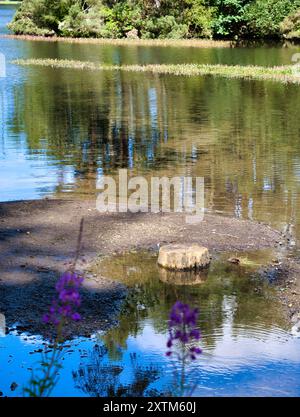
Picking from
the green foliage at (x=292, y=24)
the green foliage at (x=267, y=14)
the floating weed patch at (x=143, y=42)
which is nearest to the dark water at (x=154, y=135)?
the floating weed patch at (x=143, y=42)

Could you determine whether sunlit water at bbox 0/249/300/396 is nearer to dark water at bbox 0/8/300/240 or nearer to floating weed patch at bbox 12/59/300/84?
dark water at bbox 0/8/300/240

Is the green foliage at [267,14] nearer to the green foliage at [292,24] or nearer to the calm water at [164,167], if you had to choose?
the green foliage at [292,24]

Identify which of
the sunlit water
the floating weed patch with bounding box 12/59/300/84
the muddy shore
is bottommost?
the sunlit water

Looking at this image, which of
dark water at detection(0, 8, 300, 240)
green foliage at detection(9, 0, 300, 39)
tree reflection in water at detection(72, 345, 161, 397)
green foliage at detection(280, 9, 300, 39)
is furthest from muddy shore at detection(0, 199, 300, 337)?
green foliage at detection(9, 0, 300, 39)

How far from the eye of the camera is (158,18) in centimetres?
7119

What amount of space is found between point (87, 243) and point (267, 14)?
57.8 meters

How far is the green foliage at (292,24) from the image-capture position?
67.2 metres

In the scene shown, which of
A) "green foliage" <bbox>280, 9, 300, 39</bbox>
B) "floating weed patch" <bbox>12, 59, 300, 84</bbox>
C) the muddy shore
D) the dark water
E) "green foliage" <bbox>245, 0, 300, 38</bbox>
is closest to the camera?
the muddy shore

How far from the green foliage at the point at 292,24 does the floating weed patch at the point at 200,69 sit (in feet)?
74.2

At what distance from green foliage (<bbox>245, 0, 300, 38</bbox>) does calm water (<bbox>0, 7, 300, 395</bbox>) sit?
18.4 metres

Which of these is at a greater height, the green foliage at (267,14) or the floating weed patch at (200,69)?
the green foliage at (267,14)

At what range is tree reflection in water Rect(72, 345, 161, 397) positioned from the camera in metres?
8.24

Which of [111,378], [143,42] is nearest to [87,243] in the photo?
[111,378]

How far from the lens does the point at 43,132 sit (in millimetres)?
25500
